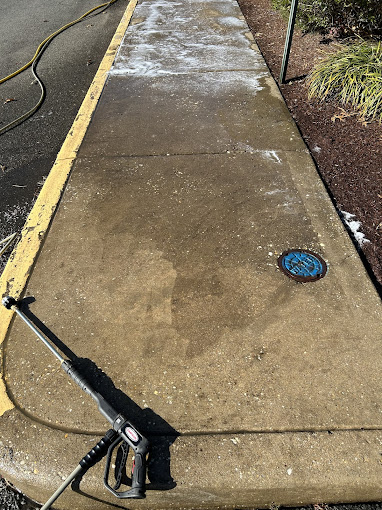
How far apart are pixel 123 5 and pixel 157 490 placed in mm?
10177

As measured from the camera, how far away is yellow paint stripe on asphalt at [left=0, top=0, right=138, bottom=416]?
8.97 feet

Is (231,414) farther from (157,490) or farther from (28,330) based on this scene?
(28,330)

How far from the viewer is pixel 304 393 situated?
2.18 meters

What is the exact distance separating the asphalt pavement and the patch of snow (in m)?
2.65

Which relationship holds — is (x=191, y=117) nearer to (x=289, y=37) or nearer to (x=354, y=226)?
(x=289, y=37)

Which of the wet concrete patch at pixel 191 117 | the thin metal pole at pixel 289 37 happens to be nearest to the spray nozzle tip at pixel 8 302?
the wet concrete patch at pixel 191 117

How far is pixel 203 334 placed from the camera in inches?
97.0

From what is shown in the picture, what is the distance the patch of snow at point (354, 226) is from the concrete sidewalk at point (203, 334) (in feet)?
0.51

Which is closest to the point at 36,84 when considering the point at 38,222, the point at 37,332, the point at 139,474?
the point at 38,222

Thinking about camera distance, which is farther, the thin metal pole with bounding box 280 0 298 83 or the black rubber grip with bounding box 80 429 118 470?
the thin metal pole with bounding box 280 0 298 83

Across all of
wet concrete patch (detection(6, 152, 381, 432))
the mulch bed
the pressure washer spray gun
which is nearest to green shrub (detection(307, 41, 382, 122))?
the mulch bed

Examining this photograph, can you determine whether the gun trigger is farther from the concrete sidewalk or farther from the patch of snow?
the patch of snow

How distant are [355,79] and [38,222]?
3797mm

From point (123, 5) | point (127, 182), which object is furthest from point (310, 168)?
point (123, 5)
